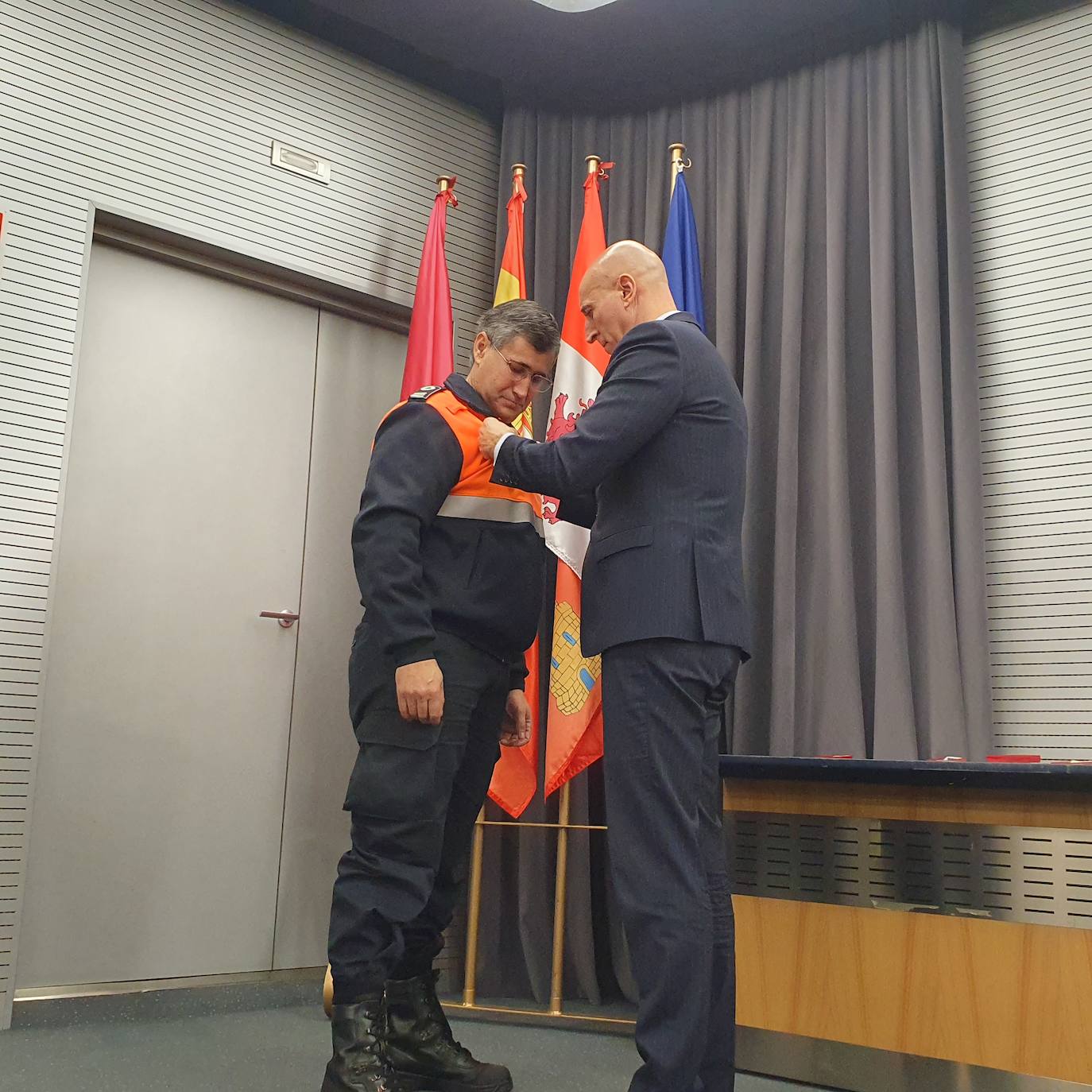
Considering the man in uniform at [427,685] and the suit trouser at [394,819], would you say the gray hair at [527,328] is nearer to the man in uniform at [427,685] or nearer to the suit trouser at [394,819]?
the man in uniform at [427,685]

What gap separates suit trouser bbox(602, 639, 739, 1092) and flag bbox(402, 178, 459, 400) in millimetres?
1765

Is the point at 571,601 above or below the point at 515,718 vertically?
above

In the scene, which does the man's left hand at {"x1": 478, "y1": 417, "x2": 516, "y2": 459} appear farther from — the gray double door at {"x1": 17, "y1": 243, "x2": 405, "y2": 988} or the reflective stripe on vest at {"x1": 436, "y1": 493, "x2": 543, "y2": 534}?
the gray double door at {"x1": 17, "y1": 243, "x2": 405, "y2": 988}

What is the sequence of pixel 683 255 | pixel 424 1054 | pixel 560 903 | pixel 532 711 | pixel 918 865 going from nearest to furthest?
pixel 424 1054, pixel 918 865, pixel 532 711, pixel 560 903, pixel 683 255

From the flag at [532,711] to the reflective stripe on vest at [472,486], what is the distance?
84 centimetres

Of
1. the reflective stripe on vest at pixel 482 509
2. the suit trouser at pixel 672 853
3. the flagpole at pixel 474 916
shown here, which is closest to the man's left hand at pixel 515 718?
the reflective stripe on vest at pixel 482 509

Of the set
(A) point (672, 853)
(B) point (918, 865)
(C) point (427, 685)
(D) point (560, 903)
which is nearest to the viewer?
(A) point (672, 853)

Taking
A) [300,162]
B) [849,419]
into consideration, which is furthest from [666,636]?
[300,162]

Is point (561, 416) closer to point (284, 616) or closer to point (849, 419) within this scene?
point (849, 419)

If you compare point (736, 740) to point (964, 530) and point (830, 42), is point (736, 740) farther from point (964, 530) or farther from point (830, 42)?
point (830, 42)

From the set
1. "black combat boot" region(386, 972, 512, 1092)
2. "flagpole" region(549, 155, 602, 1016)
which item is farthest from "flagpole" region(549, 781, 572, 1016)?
"black combat boot" region(386, 972, 512, 1092)

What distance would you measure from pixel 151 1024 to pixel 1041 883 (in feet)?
6.73

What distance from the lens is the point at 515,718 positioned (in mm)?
2270

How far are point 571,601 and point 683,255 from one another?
109 centimetres
